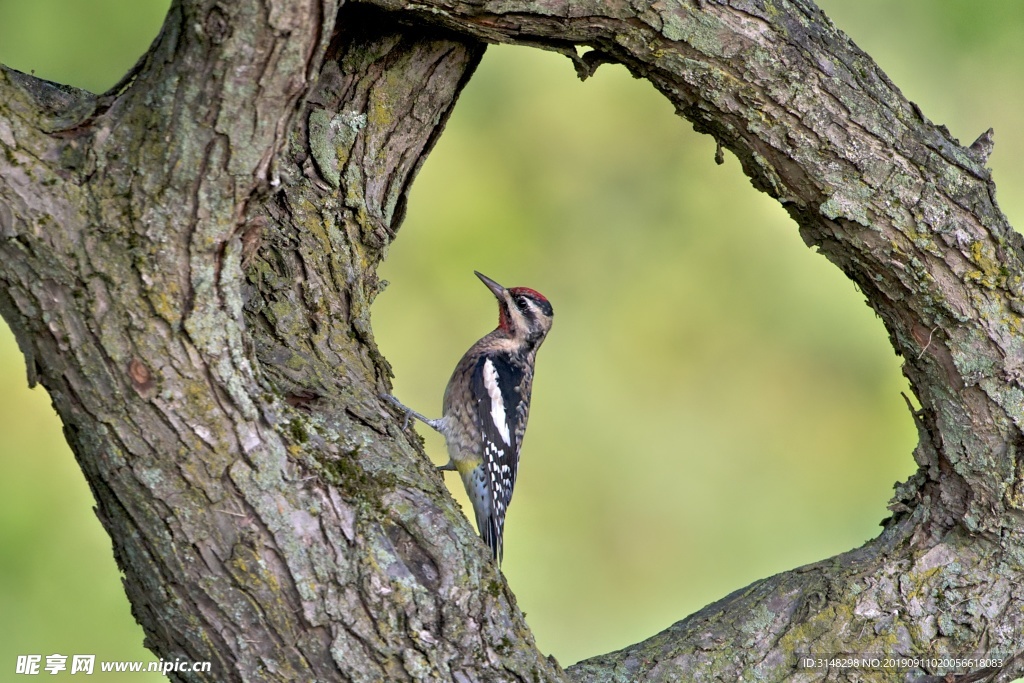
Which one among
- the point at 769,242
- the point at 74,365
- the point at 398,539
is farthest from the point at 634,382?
the point at 74,365

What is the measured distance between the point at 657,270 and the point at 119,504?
3.64 meters

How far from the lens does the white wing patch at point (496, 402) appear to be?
4266 millimetres

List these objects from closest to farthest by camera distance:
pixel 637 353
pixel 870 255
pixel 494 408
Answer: pixel 870 255, pixel 494 408, pixel 637 353

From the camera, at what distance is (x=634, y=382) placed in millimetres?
5215

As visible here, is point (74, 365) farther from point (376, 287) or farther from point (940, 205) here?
point (940, 205)

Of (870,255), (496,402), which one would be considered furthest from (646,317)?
(870,255)

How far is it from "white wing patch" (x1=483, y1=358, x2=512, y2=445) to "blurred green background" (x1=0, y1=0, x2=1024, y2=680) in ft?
1.90

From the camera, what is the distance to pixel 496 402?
4.29 meters

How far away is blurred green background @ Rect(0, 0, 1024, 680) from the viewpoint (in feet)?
16.3

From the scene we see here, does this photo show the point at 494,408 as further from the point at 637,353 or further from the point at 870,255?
the point at 870,255

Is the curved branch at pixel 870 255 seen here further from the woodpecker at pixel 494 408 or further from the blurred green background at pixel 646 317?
the blurred green background at pixel 646 317

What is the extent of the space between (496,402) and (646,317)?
4.27ft

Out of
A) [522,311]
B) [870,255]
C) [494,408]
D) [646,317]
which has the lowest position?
[870,255]

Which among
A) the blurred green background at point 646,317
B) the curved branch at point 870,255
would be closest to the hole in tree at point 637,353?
the blurred green background at point 646,317
